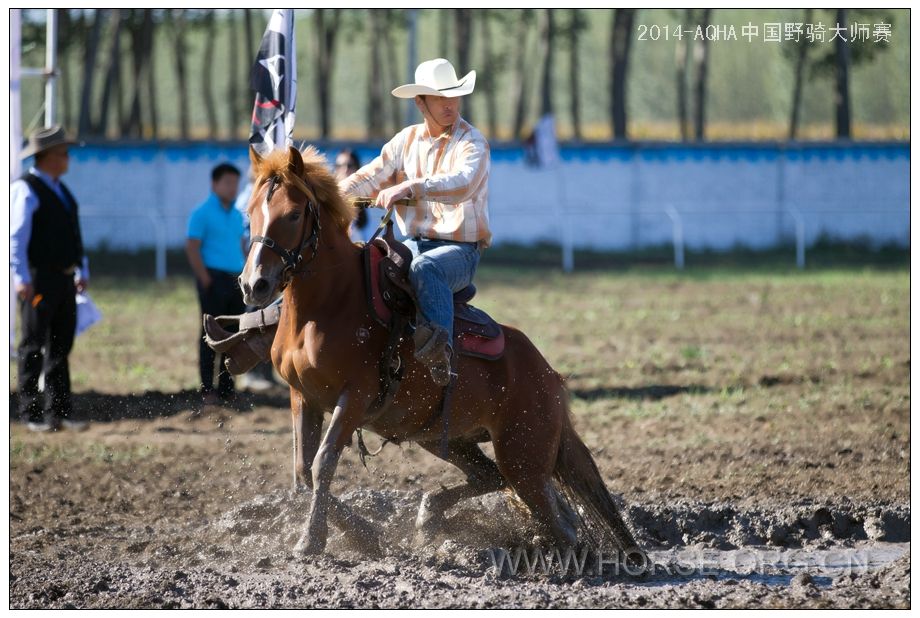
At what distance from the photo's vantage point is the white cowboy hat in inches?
235

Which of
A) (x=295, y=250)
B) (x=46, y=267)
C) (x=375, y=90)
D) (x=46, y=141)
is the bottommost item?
(x=46, y=267)

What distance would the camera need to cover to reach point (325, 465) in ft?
18.4

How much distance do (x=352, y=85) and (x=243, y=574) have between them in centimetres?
8427

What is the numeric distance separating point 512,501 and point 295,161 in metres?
2.30

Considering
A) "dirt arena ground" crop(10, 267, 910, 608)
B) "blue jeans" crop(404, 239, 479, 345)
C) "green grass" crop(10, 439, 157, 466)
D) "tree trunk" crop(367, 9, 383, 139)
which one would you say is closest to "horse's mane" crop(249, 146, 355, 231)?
"blue jeans" crop(404, 239, 479, 345)

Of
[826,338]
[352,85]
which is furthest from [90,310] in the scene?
[352,85]

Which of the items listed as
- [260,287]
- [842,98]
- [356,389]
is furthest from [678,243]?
[260,287]

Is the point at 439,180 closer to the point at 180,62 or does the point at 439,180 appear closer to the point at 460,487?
the point at 460,487

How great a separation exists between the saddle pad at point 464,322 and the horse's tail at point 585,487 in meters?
0.68

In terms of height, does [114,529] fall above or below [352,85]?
below

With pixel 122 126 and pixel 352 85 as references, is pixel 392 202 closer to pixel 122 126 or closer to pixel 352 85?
pixel 122 126

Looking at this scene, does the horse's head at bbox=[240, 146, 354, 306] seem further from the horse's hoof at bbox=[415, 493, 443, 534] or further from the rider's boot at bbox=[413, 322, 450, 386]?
the horse's hoof at bbox=[415, 493, 443, 534]

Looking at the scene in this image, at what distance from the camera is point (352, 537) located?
5926mm

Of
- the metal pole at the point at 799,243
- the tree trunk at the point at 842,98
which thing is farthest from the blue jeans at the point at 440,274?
the tree trunk at the point at 842,98
